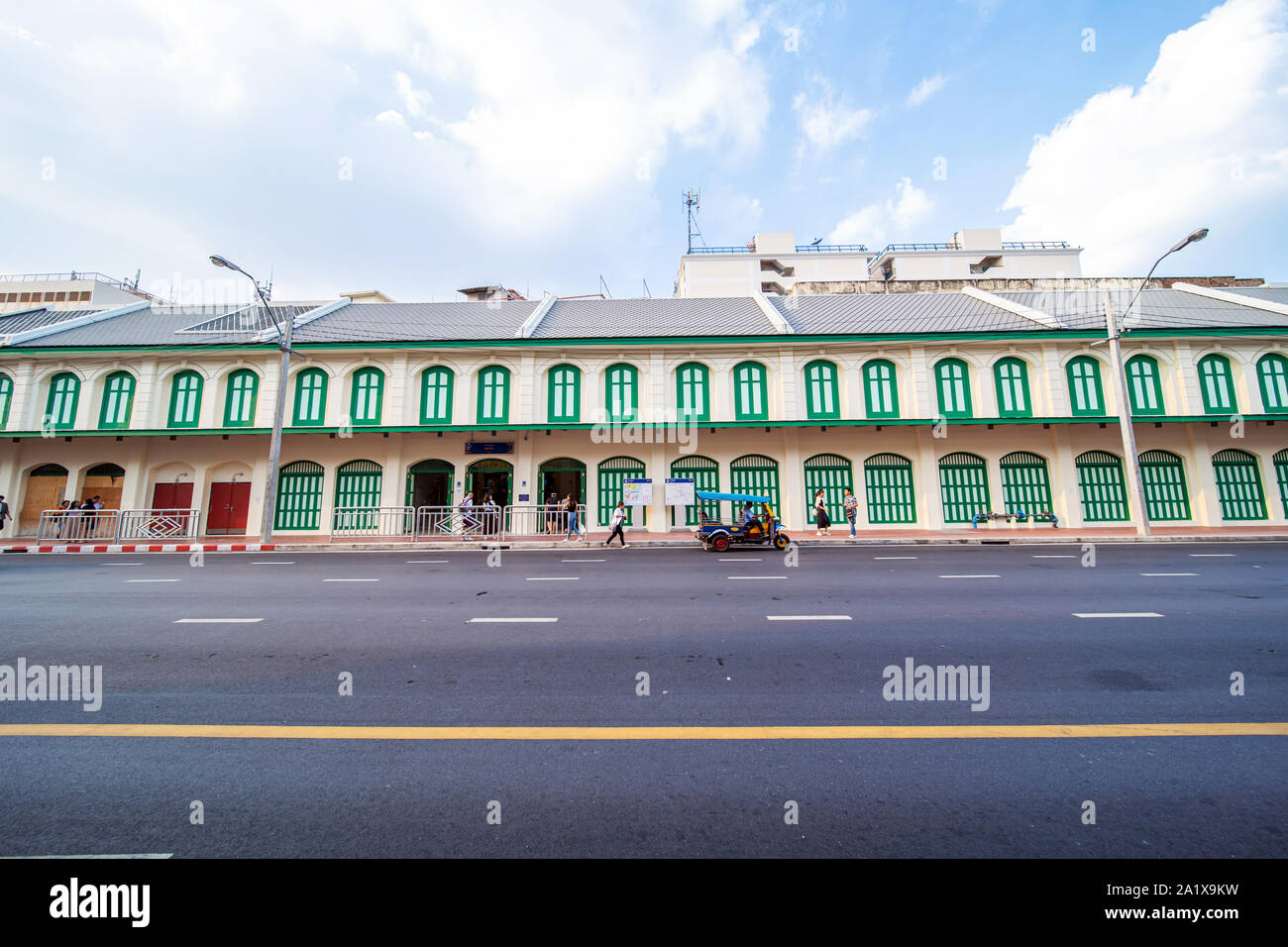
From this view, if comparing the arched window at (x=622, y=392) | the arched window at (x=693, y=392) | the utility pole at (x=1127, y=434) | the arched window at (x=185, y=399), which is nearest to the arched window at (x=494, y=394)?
the arched window at (x=622, y=392)

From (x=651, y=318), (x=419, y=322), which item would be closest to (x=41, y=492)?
(x=419, y=322)

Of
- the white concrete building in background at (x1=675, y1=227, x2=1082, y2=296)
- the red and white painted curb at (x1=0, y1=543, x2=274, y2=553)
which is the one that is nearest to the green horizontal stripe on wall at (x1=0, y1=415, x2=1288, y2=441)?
the red and white painted curb at (x1=0, y1=543, x2=274, y2=553)

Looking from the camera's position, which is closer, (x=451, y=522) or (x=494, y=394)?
(x=451, y=522)

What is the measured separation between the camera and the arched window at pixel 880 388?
64.3ft

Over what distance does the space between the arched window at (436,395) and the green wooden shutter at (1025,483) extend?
22.1m

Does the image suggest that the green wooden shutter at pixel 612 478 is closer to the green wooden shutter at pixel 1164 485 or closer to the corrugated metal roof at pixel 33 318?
the green wooden shutter at pixel 1164 485

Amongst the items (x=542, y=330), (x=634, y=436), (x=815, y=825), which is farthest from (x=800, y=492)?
(x=815, y=825)

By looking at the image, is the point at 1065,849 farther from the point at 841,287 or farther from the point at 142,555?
the point at 841,287

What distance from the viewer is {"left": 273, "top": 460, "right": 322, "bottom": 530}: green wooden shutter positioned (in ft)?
64.6

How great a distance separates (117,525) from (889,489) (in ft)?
95.0

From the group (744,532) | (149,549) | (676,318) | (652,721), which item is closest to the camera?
(652,721)

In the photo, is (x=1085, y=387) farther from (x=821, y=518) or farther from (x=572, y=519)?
(x=572, y=519)

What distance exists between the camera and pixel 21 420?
62.8 ft

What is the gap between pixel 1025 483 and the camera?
19.7 m
